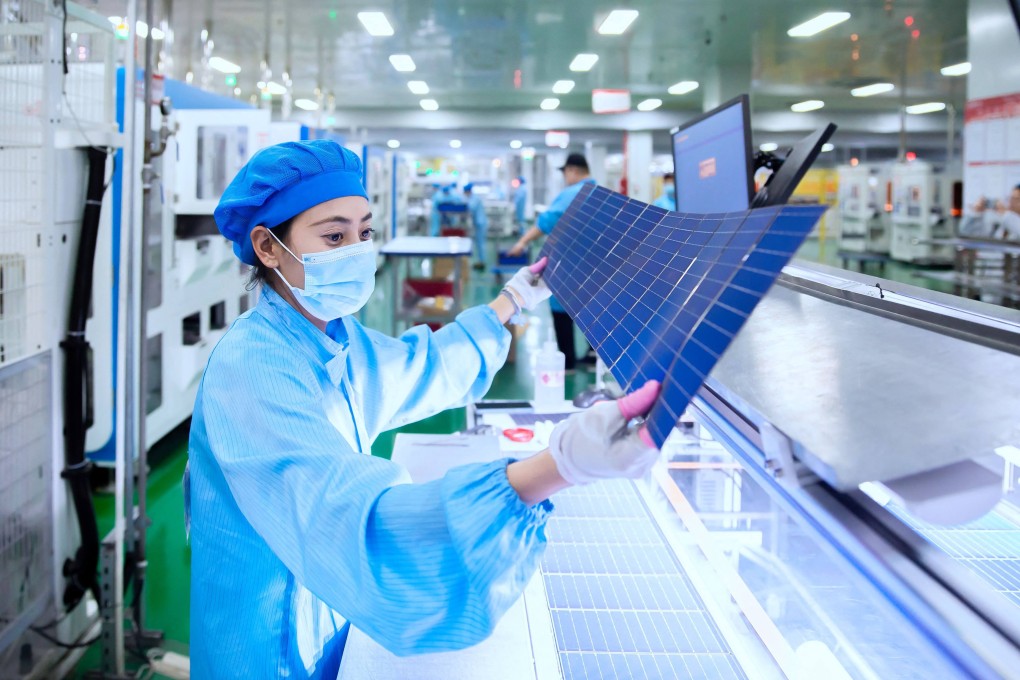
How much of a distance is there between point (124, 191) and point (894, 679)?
2.30 meters

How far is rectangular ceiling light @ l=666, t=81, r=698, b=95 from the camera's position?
13755 mm

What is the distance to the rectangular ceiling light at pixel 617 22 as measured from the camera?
329 inches

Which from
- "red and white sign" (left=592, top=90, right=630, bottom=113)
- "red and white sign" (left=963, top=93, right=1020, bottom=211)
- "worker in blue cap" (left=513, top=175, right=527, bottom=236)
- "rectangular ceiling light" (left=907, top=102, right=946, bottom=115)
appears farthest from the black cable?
"rectangular ceiling light" (left=907, top=102, right=946, bottom=115)

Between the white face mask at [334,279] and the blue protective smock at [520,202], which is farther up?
the blue protective smock at [520,202]

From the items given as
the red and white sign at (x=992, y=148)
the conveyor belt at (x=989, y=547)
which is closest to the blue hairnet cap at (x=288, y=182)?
the conveyor belt at (x=989, y=547)

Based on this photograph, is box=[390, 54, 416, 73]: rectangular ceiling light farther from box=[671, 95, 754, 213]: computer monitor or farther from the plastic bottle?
box=[671, 95, 754, 213]: computer monitor

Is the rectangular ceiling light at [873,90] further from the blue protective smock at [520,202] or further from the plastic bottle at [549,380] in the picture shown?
the plastic bottle at [549,380]

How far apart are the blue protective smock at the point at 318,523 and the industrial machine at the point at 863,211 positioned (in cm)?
1592

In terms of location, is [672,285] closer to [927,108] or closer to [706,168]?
[706,168]

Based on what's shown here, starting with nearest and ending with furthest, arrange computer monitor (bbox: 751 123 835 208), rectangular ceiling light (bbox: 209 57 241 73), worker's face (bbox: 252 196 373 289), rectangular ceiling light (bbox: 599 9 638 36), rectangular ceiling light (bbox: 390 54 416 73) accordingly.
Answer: worker's face (bbox: 252 196 373 289), computer monitor (bbox: 751 123 835 208), rectangular ceiling light (bbox: 599 9 638 36), rectangular ceiling light (bbox: 390 54 416 73), rectangular ceiling light (bbox: 209 57 241 73)

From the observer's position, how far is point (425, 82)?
13492 millimetres

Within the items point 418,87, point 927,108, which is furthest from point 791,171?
point 927,108

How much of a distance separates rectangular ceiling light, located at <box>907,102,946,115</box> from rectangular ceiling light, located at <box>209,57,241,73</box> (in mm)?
13166

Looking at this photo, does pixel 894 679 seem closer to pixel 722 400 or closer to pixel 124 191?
pixel 722 400
